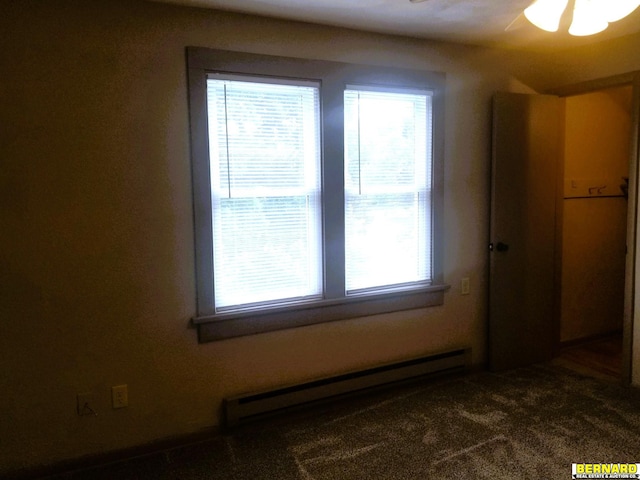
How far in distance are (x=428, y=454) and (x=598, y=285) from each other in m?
2.69

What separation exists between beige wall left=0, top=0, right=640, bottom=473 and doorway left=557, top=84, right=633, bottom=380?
228 centimetres

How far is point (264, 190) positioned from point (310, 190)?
0.29m

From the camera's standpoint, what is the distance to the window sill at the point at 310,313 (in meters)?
2.68

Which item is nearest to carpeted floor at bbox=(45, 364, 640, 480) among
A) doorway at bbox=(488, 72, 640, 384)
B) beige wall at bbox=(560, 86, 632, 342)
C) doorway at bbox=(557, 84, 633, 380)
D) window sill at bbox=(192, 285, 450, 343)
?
doorway at bbox=(488, 72, 640, 384)

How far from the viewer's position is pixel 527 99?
3449 mm

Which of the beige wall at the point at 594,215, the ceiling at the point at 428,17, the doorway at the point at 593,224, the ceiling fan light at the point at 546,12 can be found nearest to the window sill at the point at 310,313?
the doorway at the point at 593,224

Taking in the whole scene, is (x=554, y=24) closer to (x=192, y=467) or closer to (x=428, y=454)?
(x=428, y=454)

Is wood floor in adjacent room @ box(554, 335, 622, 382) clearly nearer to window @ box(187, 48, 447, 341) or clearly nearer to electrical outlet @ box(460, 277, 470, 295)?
electrical outlet @ box(460, 277, 470, 295)

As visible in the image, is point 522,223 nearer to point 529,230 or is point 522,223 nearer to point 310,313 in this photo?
point 529,230

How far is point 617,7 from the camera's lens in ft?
5.67

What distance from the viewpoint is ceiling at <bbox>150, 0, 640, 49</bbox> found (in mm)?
2520

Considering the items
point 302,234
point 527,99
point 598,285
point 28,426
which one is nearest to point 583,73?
point 527,99

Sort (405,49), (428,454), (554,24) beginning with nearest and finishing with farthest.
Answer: (554,24), (428,454), (405,49)

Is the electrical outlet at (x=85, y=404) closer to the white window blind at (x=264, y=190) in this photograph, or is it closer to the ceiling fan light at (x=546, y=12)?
the white window blind at (x=264, y=190)
